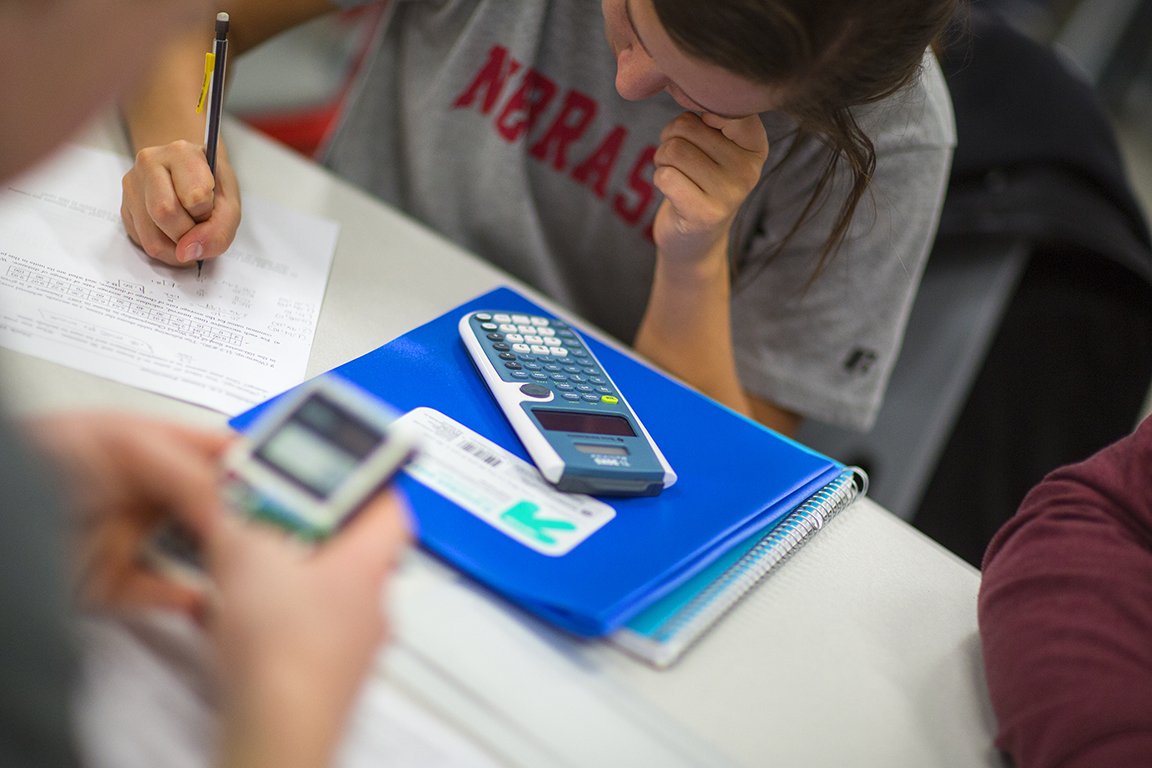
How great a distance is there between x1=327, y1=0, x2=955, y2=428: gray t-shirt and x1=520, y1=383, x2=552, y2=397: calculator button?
1.08ft

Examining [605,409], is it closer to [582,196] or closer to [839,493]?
[839,493]

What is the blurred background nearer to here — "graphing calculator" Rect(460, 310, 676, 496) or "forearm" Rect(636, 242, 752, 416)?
→ "forearm" Rect(636, 242, 752, 416)

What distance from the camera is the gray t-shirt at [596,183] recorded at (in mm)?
736

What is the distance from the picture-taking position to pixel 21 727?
0.79 ft

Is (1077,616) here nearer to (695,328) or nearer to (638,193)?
(695,328)

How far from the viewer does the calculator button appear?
509 millimetres

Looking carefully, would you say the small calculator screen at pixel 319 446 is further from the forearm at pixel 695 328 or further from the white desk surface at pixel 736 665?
the forearm at pixel 695 328

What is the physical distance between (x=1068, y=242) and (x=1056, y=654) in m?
0.63

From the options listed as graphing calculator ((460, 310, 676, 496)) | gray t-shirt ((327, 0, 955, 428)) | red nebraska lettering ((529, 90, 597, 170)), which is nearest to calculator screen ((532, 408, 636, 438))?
graphing calculator ((460, 310, 676, 496))

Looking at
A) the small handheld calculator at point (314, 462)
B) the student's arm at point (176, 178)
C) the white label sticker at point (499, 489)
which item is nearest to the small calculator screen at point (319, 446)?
the small handheld calculator at point (314, 462)

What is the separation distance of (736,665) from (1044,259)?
73cm

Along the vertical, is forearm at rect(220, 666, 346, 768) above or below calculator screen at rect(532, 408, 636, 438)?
below

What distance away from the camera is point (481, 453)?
470 mm

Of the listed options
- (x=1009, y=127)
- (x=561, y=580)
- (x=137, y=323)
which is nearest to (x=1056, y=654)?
(x=561, y=580)
